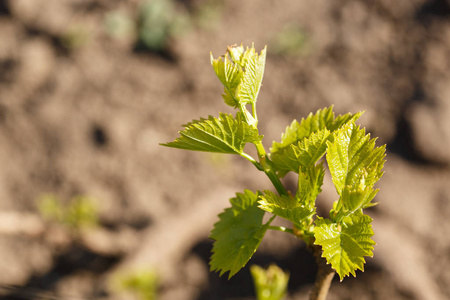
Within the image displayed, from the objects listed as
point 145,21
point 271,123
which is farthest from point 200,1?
point 271,123

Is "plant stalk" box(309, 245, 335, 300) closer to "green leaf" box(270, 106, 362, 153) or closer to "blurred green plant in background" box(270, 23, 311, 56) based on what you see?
"green leaf" box(270, 106, 362, 153)

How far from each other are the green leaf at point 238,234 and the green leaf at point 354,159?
0.17 m

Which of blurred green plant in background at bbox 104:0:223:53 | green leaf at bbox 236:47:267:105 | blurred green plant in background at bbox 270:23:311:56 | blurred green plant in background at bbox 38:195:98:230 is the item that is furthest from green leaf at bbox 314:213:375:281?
blurred green plant in background at bbox 104:0:223:53

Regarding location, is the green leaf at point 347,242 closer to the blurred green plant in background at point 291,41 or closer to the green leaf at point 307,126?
the green leaf at point 307,126

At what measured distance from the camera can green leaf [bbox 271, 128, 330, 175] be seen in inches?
27.9

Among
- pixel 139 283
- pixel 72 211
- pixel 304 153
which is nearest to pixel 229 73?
pixel 304 153

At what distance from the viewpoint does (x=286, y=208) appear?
717 millimetres

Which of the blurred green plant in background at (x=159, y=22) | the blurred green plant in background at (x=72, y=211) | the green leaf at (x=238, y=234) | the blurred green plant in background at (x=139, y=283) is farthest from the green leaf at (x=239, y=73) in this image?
the blurred green plant in background at (x=159, y=22)

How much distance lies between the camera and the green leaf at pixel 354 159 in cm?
70

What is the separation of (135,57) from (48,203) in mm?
1389

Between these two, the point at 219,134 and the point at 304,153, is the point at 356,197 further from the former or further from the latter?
the point at 219,134

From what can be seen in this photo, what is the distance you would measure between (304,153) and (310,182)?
52 mm

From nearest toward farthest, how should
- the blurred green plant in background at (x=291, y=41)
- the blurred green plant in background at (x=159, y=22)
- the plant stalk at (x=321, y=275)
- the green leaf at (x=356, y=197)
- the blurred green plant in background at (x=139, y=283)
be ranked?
the green leaf at (x=356, y=197), the plant stalk at (x=321, y=275), the blurred green plant in background at (x=139, y=283), the blurred green plant in background at (x=291, y=41), the blurred green plant in background at (x=159, y=22)

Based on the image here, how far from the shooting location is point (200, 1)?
3633mm
